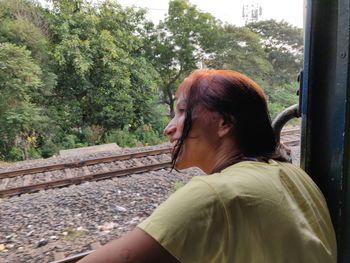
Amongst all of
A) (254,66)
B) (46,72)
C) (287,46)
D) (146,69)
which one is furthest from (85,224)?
(287,46)

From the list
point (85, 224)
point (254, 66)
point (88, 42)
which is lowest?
point (85, 224)

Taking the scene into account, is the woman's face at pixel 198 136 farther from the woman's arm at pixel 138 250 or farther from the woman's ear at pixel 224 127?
the woman's arm at pixel 138 250

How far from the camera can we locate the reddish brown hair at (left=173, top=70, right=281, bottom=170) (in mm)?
890

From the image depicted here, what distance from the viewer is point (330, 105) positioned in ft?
2.88

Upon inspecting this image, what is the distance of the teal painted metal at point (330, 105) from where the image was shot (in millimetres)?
819

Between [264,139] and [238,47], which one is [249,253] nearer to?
[264,139]

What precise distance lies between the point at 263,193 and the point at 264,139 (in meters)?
0.26

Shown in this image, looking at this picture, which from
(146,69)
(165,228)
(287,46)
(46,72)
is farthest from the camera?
(287,46)

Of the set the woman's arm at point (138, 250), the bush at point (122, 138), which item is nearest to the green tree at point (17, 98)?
the bush at point (122, 138)

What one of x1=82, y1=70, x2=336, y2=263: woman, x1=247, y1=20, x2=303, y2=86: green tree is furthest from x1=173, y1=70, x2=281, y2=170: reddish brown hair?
x1=247, y1=20, x2=303, y2=86: green tree

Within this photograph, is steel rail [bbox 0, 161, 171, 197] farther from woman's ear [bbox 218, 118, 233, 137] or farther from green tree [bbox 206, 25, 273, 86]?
green tree [bbox 206, 25, 273, 86]

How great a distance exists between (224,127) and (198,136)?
0.26 feet

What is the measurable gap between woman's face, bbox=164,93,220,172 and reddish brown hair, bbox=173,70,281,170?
15 millimetres

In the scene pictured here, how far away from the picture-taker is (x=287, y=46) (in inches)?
571
